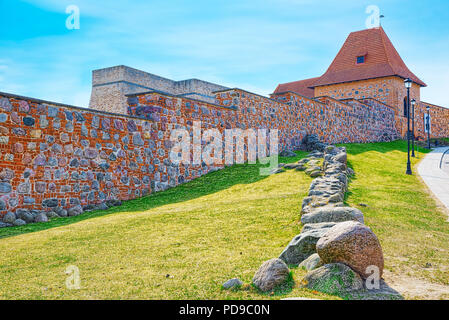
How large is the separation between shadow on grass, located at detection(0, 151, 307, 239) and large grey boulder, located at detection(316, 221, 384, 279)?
21.0 ft

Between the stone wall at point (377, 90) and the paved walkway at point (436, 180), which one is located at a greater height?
the stone wall at point (377, 90)

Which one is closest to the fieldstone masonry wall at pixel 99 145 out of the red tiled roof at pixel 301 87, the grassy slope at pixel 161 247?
the grassy slope at pixel 161 247

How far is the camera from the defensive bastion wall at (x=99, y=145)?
923cm

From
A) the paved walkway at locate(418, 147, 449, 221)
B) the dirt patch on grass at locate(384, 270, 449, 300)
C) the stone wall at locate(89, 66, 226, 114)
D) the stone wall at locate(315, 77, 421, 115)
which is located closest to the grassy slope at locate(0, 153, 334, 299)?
the dirt patch on grass at locate(384, 270, 449, 300)

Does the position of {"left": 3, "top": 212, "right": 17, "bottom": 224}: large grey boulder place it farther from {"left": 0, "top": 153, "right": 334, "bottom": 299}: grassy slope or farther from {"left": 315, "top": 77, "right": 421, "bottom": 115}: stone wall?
{"left": 315, "top": 77, "right": 421, "bottom": 115}: stone wall

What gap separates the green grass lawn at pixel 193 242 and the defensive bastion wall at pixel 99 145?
860 millimetres

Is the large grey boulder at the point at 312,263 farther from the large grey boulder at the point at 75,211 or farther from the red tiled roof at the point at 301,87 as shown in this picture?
the red tiled roof at the point at 301,87

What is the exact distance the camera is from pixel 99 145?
10938 mm

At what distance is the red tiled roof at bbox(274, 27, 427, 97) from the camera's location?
107ft

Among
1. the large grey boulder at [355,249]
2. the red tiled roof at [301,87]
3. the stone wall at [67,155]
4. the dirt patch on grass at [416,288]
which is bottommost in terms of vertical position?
the dirt patch on grass at [416,288]

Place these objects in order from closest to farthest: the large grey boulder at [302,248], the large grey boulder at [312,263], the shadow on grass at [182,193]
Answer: the large grey boulder at [312,263] → the large grey boulder at [302,248] → the shadow on grass at [182,193]

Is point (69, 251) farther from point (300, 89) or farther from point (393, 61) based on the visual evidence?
point (300, 89)

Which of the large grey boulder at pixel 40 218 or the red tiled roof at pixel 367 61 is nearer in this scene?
the large grey boulder at pixel 40 218

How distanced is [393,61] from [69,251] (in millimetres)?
33171
